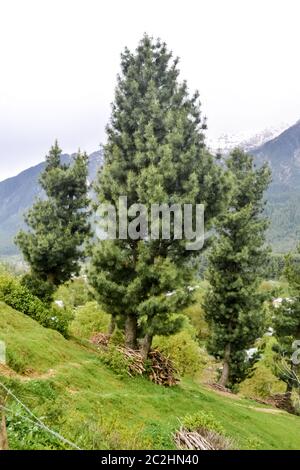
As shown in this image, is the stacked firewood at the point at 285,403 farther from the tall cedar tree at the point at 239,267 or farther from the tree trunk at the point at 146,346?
the tree trunk at the point at 146,346

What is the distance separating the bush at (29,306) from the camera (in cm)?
2522

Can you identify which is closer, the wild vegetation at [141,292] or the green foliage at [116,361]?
the wild vegetation at [141,292]

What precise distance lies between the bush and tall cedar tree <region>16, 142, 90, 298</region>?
5234mm

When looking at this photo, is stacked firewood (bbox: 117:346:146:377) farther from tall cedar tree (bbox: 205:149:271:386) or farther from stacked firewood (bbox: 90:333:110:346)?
tall cedar tree (bbox: 205:149:271:386)

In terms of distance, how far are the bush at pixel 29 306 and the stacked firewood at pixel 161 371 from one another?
5.56 meters

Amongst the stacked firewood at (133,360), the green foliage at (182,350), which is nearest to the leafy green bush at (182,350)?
the green foliage at (182,350)

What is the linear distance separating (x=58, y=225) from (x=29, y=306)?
329 inches

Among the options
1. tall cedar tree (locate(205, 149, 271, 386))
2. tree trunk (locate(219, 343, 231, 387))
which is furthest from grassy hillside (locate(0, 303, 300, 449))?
tree trunk (locate(219, 343, 231, 387))

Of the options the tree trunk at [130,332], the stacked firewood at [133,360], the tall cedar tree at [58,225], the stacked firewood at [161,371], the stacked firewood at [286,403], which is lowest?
the stacked firewood at [286,403]

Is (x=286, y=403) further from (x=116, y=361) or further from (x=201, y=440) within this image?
(x=201, y=440)

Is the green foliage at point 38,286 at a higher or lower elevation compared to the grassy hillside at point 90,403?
higher

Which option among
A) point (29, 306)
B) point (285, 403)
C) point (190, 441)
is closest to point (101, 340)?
point (29, 306)

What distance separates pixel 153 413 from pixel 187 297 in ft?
21.6

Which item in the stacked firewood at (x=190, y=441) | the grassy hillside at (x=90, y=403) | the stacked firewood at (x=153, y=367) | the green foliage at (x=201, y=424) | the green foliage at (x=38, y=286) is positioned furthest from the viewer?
the green foliage at (x=38, y=286)
